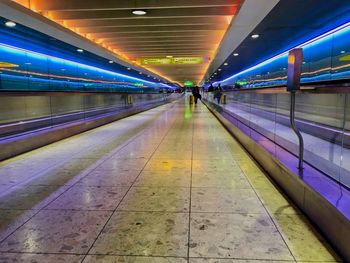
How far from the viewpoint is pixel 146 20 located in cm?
803

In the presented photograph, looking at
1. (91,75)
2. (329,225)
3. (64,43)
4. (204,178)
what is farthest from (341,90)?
(91,75)

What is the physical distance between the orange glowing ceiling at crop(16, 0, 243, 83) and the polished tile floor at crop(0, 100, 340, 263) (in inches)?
137

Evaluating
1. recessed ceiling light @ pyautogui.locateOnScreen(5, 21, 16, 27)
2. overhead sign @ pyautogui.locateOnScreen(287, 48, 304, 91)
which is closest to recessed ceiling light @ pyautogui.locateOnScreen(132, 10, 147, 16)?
recessed ceiling light @ pyautogui.locateOnScreen(5, 21, 16, 27)

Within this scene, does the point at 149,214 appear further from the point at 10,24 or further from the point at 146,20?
the point at 146,20

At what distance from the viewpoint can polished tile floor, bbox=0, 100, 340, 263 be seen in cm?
223

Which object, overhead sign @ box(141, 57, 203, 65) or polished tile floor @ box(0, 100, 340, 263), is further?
overhead sign @ box(141, 57, 203, 65)

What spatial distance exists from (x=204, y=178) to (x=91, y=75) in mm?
15459

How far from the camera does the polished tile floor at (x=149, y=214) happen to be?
2.23 metres

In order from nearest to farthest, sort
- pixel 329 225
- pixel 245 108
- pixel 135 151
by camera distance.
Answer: pixel 329 225
pixel 135 151
pixel 245 108

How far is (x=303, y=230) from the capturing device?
8.40ft

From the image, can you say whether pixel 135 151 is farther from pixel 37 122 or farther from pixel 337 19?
pixel 337 19

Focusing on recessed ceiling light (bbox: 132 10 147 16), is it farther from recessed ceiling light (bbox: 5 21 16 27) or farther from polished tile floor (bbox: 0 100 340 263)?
polished tile floor (bbox: 0 100 340 263)

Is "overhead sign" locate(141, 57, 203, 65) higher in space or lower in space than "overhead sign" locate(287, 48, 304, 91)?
higher

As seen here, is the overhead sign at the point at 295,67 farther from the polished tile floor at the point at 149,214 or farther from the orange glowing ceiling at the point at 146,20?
the orange glowing ceiling at the point at 146,20
